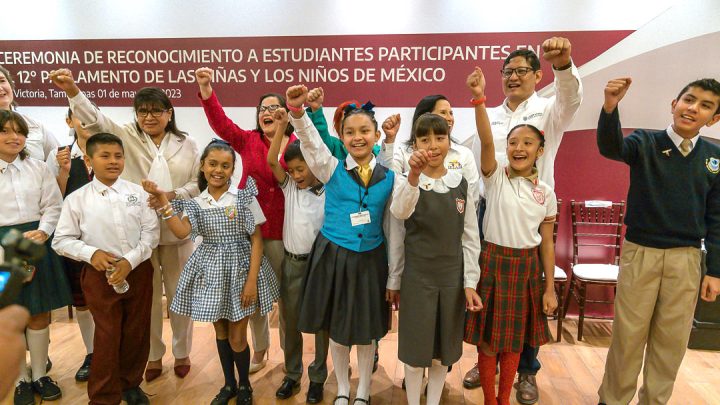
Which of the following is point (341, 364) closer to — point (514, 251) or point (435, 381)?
point (435, 381)

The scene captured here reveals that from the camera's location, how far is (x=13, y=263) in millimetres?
817

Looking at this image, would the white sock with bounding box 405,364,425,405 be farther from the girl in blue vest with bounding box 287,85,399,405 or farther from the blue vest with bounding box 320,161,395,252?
the blue vest with bounding box 320,161,395,252

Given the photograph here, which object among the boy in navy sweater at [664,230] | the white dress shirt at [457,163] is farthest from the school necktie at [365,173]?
the boy in navy sweater at [664,230]

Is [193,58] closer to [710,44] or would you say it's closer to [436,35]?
[436,35]

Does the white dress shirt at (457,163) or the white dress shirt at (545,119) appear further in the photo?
the white dress shirt at (545,119)

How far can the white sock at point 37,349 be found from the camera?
230cm

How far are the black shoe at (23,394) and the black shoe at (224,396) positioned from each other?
0.97m

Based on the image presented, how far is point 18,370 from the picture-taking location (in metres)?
0.85

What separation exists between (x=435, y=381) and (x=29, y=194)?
2.24 meters

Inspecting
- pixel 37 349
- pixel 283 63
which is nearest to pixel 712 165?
pixel 283 63

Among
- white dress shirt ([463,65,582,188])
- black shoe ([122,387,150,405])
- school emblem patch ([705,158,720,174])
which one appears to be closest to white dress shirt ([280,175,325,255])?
white dress shirt ([463,65,582,188])

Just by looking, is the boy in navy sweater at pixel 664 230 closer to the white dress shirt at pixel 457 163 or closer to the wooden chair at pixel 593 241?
the white dress shirt at pixel 457 163

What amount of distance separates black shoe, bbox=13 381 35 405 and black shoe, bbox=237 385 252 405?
1.12 m

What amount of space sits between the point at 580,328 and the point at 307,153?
8.12 ft
